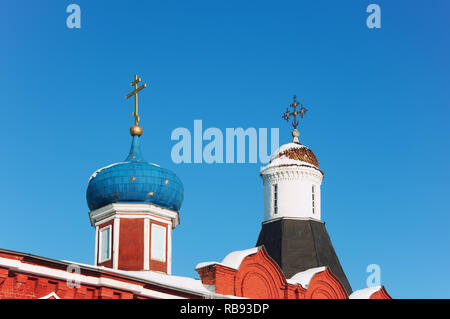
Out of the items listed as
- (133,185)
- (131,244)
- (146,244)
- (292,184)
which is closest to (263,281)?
(146,244)

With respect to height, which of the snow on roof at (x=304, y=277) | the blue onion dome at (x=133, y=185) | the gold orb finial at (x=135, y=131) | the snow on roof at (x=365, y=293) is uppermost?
the gold orb finial at (x=135, y=131)

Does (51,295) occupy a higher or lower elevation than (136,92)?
lower

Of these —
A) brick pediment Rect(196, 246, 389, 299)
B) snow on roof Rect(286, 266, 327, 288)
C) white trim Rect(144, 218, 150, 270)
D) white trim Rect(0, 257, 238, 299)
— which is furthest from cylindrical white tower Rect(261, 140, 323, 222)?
white trim Rect(0, 257, 238, 299)

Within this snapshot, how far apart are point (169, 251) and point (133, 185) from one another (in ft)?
5.23

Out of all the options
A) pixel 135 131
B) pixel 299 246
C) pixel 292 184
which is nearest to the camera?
pixel 135 131

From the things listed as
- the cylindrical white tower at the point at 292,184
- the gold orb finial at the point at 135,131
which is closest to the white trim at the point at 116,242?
the gold orb finial at the point at 135,131

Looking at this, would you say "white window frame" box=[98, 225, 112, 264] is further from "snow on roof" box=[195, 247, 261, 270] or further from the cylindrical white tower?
the cylindrical white tower

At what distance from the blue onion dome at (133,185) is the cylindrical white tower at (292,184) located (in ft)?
10.9

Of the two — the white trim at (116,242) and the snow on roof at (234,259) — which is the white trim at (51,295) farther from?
the white trim at (116,242)

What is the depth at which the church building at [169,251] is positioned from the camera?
1335 centimetres

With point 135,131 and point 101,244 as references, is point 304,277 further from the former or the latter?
point 135,131

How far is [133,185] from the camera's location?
17875 mm

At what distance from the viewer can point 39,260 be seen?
13.0m
